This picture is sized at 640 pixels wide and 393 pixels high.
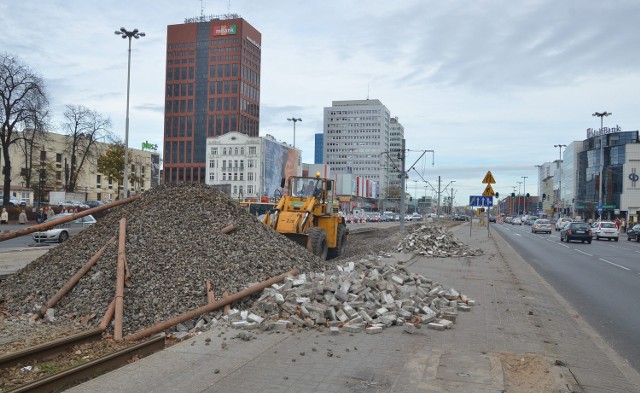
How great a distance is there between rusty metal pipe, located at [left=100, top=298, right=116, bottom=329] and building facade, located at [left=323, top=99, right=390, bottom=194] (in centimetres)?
14790

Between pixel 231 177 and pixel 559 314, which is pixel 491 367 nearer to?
pixel 559 314

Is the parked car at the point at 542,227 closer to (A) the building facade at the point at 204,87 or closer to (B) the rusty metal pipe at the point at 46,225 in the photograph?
(B) the rusty metal pipe at the point at 46,225

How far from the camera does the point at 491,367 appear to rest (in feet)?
19.9

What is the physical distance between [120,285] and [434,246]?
16099 millimetres

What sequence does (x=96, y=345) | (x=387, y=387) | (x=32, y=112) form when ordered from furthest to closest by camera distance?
(x=32, y=112) < (x=96, y=345) < (x=387, y=387)

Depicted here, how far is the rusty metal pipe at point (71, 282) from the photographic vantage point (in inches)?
360

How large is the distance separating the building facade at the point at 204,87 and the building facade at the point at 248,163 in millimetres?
13520

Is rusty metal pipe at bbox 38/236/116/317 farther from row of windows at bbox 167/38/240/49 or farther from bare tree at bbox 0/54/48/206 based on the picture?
row of windows at bbox 167/38/240/49

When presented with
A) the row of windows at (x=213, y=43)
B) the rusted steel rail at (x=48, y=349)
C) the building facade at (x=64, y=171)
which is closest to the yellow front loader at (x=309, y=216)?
the rusted steel rail at (x=48, y=349)

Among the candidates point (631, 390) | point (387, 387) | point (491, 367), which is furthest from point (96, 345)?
point (631, 390)

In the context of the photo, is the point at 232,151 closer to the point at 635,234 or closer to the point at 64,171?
the point at 64,171

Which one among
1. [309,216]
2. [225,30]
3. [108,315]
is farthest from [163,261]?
[225,30]

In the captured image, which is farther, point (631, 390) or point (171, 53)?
point (171, 53)

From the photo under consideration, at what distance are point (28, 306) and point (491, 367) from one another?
25.3ft
